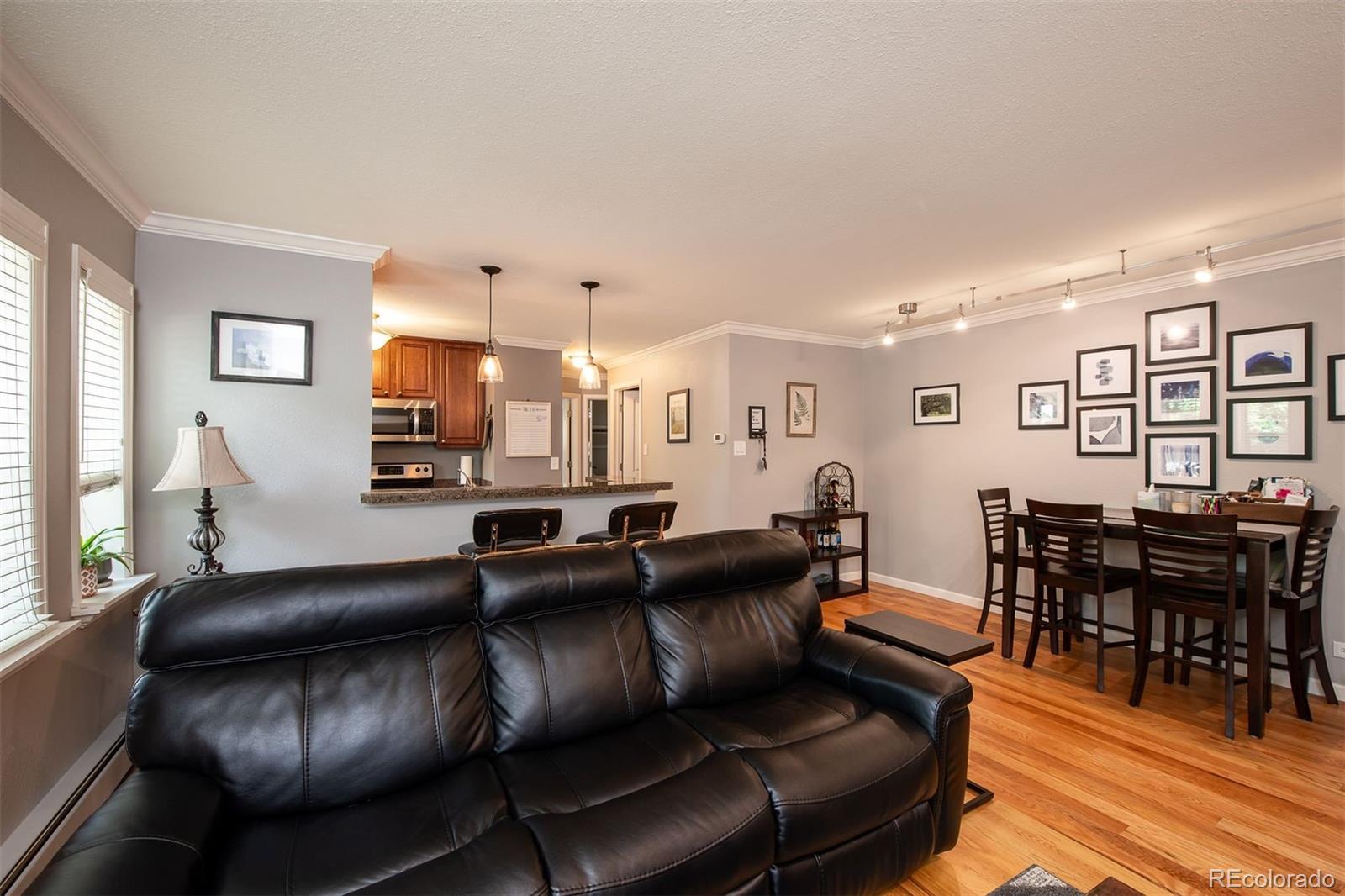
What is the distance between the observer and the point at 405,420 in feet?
17.6

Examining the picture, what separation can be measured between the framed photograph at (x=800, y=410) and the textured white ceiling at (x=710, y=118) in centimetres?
225

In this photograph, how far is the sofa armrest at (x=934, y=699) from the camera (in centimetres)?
181

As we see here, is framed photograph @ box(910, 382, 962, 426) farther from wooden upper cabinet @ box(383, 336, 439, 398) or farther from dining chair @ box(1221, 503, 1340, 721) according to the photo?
wooden upper cabinet @ box(383, 336, 439, 398)

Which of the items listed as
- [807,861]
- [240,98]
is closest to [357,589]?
[807,861]

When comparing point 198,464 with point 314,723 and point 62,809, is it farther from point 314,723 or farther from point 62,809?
point 314,723

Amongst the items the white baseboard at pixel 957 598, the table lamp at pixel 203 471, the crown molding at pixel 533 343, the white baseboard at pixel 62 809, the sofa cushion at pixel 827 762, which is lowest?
the white baseboard at pixel 957 598

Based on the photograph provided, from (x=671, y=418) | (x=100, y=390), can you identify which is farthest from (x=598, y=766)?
(x=671, y=418)

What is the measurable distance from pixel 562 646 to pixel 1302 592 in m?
3.77

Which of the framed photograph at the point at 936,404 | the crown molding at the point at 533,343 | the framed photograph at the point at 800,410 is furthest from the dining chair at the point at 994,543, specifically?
the crown molding at the point at 533,343

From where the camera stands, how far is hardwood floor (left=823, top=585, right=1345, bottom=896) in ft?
6.15

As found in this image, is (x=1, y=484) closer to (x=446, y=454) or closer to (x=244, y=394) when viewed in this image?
(x=244, y=394)

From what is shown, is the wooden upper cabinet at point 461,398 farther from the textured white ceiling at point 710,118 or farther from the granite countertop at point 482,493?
the textured white ceiling at point 710,118

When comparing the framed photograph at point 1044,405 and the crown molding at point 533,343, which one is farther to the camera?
the crown molding at point 533,343

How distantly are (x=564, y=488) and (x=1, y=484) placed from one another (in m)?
2.43
